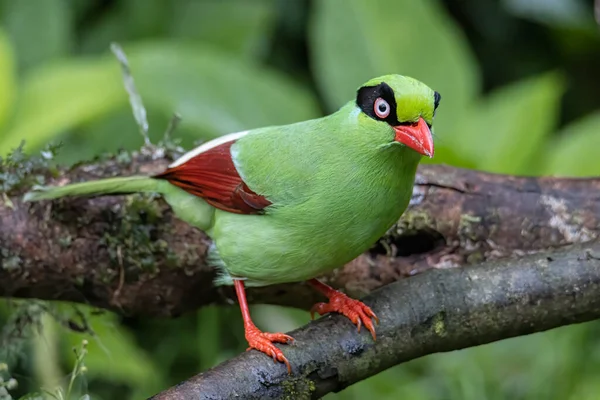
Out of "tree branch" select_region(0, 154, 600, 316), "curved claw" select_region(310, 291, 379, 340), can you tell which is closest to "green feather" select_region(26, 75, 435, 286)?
"curved claw" select_region(310, 291, 379, 340)

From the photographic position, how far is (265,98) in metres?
4.32

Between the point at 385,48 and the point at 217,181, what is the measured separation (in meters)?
2.25

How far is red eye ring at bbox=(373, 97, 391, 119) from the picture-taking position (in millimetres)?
2109

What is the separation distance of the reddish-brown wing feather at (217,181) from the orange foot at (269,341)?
14.7 inches

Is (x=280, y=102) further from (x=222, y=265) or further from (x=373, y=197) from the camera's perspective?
(x=373, y=197)

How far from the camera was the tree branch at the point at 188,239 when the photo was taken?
2.65 m

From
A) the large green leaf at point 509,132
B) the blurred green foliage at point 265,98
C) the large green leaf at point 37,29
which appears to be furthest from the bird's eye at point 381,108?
the large green leaf at point 37,29

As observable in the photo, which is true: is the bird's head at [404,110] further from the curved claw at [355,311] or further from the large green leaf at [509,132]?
the large green leaf at [509,132]

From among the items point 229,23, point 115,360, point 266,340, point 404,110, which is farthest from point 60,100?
point 404,110

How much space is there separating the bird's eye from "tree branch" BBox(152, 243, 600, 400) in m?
0.57

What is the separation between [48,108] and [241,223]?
1685 mm

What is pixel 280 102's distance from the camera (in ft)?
14.2

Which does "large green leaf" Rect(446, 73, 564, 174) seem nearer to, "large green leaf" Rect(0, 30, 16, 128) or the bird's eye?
the bird's eye

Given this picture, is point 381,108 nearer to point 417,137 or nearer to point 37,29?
point 417,137
